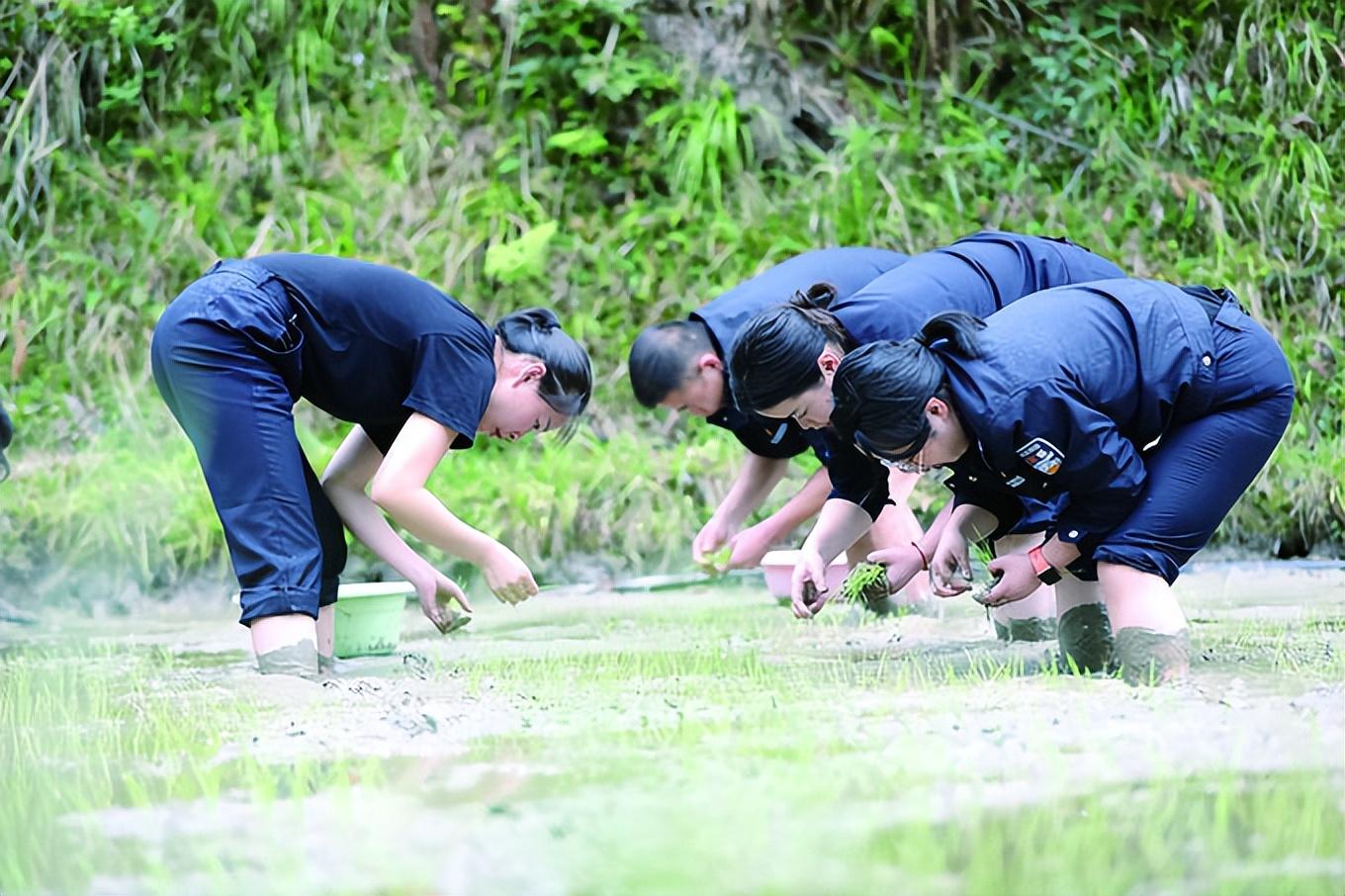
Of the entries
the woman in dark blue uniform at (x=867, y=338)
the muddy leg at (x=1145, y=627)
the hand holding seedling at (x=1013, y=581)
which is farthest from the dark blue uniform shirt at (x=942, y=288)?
the muddy leg at (x=1145, y=627)

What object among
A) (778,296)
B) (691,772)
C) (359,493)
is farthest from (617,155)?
(691,772)

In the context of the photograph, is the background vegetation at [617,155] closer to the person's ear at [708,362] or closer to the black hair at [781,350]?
the person's ear at [708,362]

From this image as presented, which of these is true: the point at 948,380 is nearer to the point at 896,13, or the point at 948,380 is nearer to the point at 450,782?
the point at 450,782

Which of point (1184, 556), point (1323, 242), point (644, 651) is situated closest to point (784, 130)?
point (1323, 242)

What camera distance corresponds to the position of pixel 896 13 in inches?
360

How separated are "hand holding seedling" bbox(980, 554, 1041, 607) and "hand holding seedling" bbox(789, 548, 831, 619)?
22.1 inches

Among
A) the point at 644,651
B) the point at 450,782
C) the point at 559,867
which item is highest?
the point at 559,867

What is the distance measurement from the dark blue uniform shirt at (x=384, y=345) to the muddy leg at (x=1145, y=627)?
1.44 metres

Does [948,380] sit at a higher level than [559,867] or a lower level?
higher

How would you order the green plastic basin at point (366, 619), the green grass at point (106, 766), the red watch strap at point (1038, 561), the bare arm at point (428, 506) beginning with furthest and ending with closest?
the green plastic basin at point (366, 619) < the bare arm at point (428, 506) < the red watch strap at point (1038, 561) < the green grass at point (106, 766)

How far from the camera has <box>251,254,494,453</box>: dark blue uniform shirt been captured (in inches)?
138

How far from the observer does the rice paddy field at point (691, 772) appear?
182 centimetres

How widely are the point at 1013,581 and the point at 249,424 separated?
68.9 inches

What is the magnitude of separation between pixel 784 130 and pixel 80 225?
3.92 m
